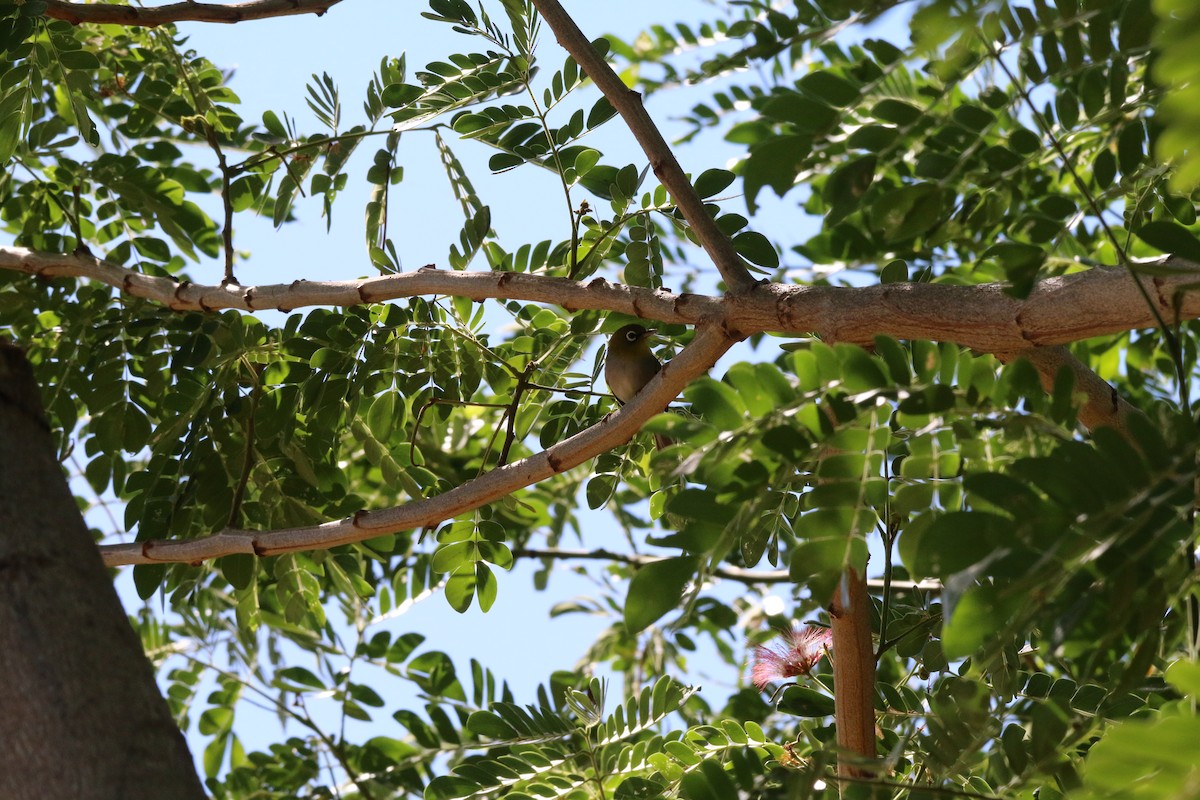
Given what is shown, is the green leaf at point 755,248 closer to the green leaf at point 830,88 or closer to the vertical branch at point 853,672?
the vertical branch at point 853,672

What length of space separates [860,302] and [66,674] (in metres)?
1.30

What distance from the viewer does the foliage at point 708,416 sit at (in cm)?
125

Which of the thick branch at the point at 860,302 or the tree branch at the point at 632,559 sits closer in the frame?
the thick branch at the point at 860,302

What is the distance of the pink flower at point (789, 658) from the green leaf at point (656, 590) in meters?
1.04

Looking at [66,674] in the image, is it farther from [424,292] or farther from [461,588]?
[461,588]

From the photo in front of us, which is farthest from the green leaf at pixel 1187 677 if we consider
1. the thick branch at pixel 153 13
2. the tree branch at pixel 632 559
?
the tree branch at pixel 632 559

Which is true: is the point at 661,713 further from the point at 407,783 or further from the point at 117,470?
the point at 117,470

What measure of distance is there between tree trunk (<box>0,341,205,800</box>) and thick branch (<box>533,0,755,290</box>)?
49.0 inches

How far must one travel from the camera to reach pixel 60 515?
4.21ft

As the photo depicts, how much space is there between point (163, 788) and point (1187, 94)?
3.72ft

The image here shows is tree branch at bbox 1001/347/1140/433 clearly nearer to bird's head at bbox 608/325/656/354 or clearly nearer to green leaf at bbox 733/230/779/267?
green leaf at bbox 733/230/779/267

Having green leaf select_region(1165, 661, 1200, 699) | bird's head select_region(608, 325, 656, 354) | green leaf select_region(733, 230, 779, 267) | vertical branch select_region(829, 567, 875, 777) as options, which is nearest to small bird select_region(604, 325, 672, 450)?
bird's head select_region(608, 325, 656, 354)

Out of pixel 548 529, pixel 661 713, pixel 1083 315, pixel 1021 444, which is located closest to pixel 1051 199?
pixel 1083 315

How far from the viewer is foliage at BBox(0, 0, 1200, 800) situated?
1.25 meters
